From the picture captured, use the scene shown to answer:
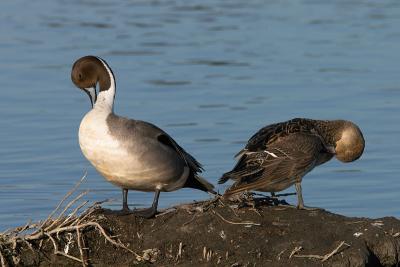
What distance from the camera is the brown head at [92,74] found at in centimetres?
856

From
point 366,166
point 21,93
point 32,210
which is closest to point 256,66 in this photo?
point 21,93

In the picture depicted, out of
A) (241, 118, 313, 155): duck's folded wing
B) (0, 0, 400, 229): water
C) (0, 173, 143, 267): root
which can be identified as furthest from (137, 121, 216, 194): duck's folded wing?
(0, 0, 400, 229): water

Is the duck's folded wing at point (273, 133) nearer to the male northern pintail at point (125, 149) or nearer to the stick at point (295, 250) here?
the male northern pintail at point (125, 149)

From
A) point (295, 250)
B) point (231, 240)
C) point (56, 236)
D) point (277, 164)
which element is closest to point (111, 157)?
point (56, 236)

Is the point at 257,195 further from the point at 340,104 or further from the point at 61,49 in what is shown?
the point at 61,49

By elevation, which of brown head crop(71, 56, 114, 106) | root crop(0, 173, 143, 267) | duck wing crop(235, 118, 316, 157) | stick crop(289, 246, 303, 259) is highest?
brown head crop(71, 56, 114, 106)

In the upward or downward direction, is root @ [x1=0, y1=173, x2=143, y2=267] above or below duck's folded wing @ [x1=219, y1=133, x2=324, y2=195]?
below

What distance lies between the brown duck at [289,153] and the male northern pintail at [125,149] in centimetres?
36

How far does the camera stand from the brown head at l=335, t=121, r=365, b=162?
29.1 feet

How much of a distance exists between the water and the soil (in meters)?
2.32

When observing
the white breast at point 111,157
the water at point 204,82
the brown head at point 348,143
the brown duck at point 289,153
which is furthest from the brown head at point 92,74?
the water at point 204,82

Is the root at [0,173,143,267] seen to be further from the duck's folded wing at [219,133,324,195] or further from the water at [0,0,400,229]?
the water at [0,0,400,229]

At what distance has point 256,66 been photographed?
1702 cm

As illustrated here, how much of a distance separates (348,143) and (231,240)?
1475 millimetres
